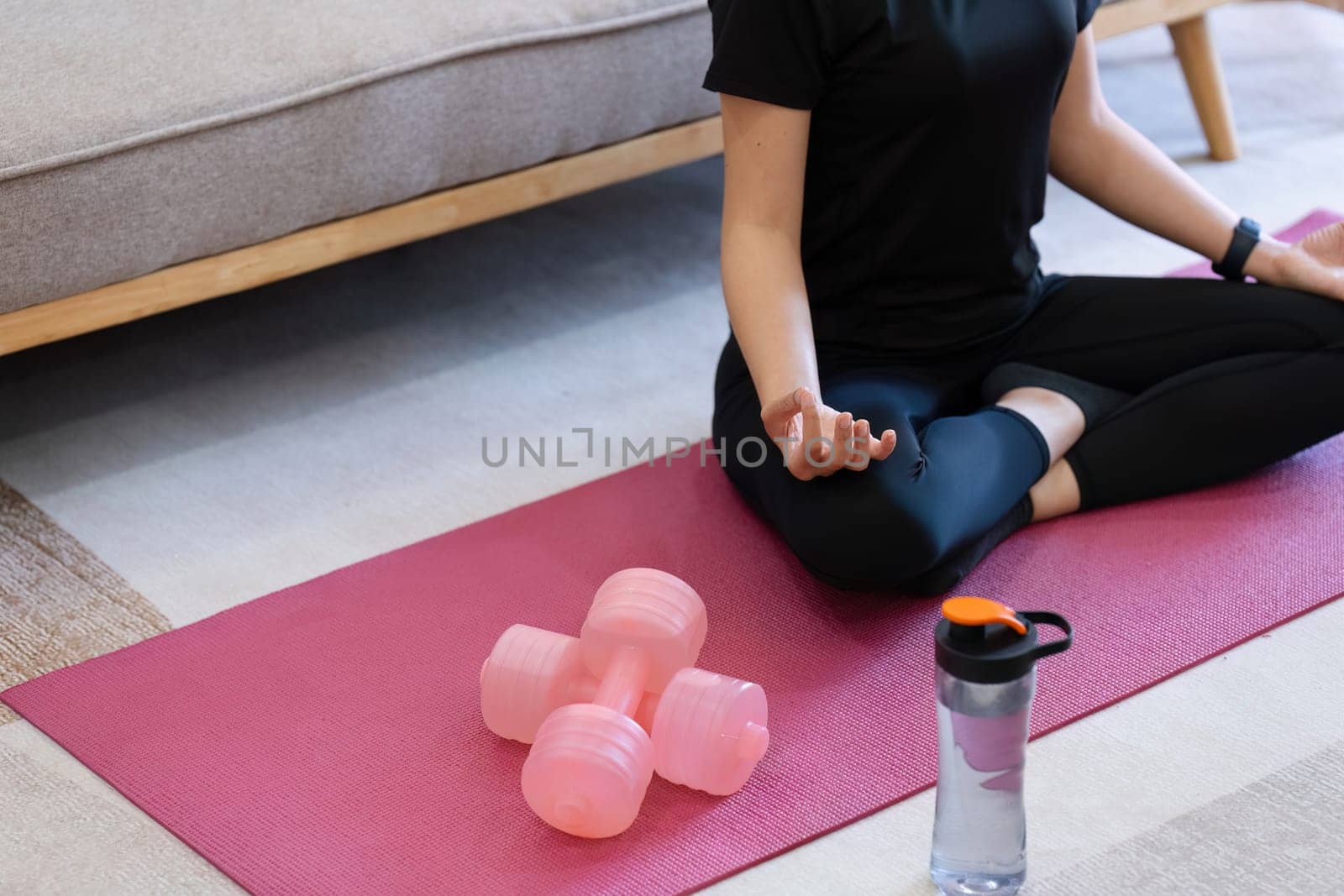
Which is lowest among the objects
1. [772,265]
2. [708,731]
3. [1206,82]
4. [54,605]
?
[54,605]

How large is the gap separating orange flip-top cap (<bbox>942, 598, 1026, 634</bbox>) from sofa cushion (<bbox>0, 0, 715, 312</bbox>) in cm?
93

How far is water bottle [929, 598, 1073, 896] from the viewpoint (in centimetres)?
88

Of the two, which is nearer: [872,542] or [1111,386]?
[872,542]

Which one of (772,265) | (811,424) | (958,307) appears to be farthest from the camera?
(958,307)

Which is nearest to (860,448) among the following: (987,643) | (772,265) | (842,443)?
(842,443)

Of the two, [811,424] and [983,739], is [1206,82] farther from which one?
[983,739]

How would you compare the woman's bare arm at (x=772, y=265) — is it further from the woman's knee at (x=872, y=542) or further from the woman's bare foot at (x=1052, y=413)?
the woman's bare foot at (x=1052, y=413)

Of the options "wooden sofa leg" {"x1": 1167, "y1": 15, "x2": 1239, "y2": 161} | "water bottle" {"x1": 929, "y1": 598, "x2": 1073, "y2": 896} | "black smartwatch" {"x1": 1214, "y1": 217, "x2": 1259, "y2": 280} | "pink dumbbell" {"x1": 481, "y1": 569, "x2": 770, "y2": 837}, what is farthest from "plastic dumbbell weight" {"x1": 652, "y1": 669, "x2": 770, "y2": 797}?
"wooden sofa leg" {"x1": 1167, "y1": 15, "x2": 1239, "y2": 161}

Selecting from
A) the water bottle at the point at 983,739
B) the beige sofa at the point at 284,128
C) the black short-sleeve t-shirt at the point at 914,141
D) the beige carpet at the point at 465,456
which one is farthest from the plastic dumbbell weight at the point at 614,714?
the beige sofa at the point at 284,128

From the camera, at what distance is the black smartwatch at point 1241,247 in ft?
4.80

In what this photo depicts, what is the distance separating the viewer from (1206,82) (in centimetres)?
223

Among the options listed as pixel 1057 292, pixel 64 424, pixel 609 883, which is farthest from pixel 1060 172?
pixel 64 424

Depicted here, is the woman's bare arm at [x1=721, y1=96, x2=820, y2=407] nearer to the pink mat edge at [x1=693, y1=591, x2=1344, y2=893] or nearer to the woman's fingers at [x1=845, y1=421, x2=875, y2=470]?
the woman's fingers at [x1=845, y1=421, x2=875, y2=470]

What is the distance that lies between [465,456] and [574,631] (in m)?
0.37
